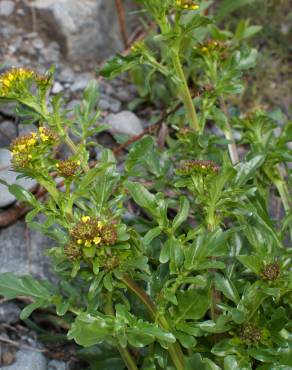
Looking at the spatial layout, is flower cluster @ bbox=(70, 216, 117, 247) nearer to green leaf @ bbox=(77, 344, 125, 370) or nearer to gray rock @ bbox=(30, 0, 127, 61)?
green leaf @ bbox=(77, 344, 125, 370)

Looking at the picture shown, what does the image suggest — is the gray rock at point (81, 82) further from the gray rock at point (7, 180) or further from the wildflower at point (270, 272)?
the wildflower at point (270, 272)

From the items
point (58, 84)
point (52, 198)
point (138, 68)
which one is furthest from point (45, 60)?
point (52, 198)

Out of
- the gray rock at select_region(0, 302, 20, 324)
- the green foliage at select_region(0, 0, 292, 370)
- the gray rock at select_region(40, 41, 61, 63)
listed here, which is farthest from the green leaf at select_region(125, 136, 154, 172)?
the gray rock at select_region(40, 41, 61, 63)

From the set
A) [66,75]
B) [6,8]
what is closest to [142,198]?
[66,75]

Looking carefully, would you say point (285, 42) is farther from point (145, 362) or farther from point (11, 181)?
point (145, 362)

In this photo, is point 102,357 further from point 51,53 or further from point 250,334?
point 51,53

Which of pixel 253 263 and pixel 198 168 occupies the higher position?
pixel 198 168
